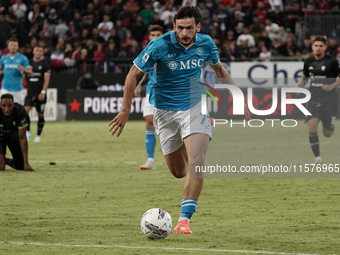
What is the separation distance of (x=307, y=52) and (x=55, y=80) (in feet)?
30.5

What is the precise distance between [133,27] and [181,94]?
2040 centimetres

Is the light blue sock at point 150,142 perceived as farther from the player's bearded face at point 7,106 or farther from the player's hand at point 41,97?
the player's hand at point 41,97

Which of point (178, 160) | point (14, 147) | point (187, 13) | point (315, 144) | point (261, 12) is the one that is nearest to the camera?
point (187, 13)

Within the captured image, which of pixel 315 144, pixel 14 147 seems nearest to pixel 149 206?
pixel 14 147

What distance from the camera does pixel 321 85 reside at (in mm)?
11703

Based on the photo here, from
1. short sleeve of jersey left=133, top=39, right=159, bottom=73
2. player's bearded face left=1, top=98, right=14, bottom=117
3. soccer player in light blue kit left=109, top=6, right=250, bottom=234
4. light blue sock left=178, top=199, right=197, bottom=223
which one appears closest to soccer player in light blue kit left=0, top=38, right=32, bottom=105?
player's bearded face left=1, top=98, right=14, bottom=117

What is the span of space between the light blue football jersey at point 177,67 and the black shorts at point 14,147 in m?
5.12

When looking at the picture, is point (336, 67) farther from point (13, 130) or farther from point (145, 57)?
point (145, 57)

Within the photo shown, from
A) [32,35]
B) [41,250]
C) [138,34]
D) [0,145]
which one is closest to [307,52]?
[138,34]

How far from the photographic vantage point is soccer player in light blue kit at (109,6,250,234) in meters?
6.05

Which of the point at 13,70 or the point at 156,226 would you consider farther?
the point at 13,70

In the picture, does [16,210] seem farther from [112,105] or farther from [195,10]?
[112,105]

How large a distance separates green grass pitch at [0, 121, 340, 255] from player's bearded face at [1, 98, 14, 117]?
1012 millimetres

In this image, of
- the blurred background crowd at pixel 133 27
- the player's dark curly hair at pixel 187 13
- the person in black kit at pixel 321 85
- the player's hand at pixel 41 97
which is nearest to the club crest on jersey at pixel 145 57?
the player's dark curly hair at pixel 187 13
